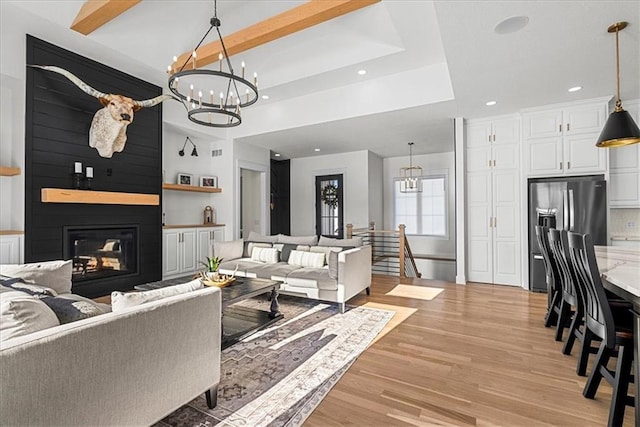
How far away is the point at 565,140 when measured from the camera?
444 centimetres

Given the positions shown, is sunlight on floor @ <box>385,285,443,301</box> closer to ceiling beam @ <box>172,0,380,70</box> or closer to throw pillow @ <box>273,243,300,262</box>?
Answer: throw pillow @ <box>273,243,300,262</box>

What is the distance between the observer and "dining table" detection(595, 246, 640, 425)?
57.7 inches

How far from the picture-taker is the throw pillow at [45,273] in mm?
2457

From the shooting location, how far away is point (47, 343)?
111 centimetres

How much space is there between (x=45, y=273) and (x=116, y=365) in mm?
1949

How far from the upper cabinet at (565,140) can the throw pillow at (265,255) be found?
410cm

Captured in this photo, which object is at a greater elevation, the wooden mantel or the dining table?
the wooden mantel

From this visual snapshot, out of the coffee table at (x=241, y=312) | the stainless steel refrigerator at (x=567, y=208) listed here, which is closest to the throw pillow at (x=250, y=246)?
the coffee table at (x=241, y=312)

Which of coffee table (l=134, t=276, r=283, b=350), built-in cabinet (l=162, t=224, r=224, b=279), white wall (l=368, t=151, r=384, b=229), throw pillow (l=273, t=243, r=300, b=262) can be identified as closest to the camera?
coffee table (l=134, t=276, r=283, b=350)

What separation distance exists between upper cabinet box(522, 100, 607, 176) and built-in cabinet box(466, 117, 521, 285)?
0.72ft

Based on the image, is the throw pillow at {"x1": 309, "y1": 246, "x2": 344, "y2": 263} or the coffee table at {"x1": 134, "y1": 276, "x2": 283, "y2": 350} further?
the throw pillow at {"x1": 309, "y1": 246, "x2": 344, "y2": 263}

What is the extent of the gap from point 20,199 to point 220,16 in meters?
3.23

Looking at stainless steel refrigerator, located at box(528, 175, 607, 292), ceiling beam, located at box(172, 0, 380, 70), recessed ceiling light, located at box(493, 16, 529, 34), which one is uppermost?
ceiling beam, located at box(172, 0, 380, 70)

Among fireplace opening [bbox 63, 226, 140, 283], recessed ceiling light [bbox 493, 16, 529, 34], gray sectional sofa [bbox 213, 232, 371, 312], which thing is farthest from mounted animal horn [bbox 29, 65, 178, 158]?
recessed ceiling light [bbox 493, 16, 529, 34]
